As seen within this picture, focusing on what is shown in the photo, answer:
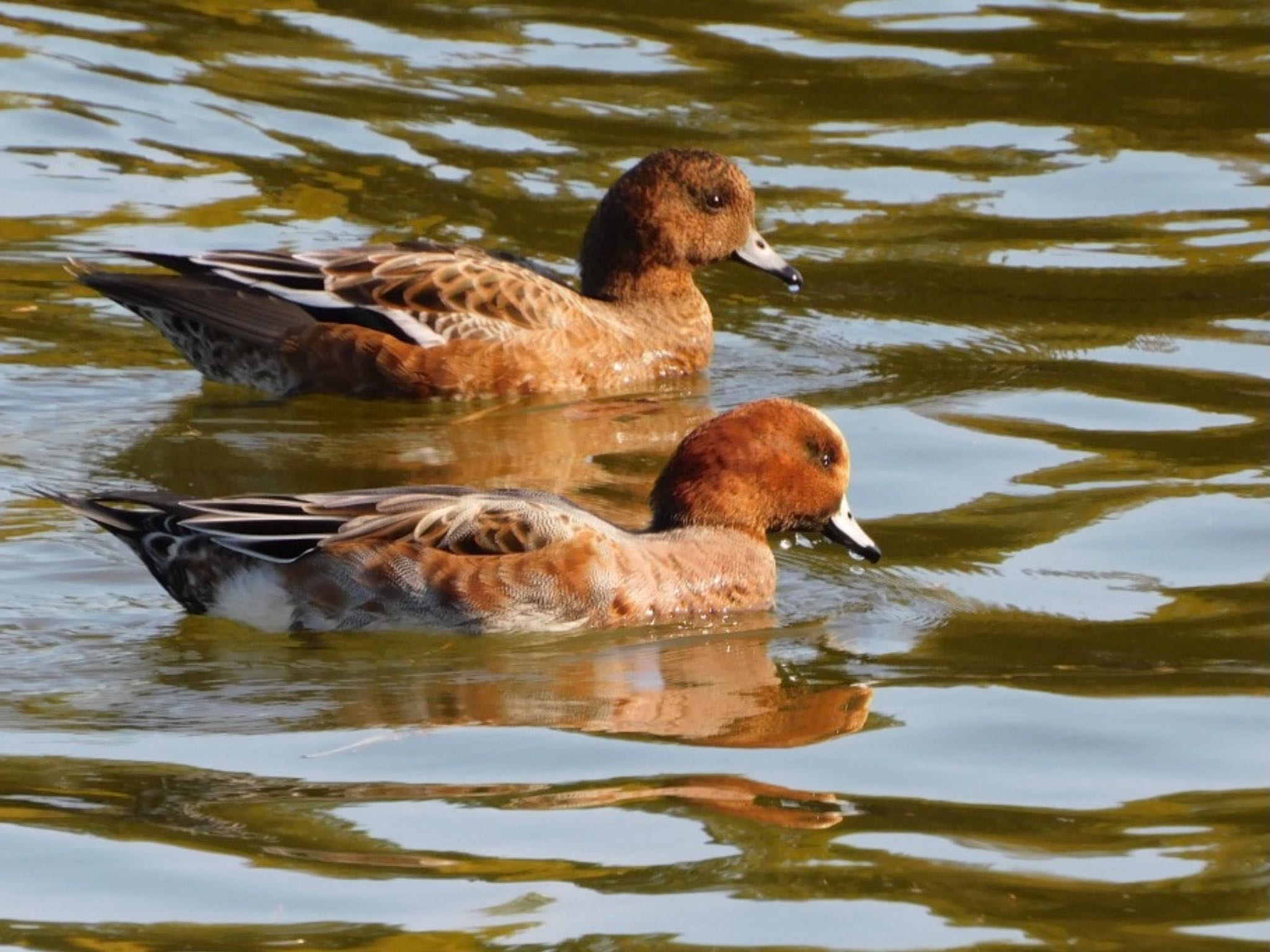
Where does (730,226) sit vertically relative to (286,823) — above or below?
above

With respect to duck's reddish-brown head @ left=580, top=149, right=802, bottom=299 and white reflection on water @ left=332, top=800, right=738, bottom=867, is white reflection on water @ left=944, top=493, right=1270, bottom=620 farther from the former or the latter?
duck's reddish-brown head @ left=580, top=149, right=802, bottom=299

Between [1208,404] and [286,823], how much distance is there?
526cm

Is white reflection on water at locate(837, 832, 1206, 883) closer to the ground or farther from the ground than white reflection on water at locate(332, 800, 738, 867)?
farther from the ground

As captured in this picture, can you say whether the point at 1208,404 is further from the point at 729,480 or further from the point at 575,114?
the point at 575,114

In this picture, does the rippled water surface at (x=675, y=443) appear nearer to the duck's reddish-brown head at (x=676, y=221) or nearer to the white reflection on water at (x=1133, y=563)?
the white reflection on water at (x=1133, y=563)

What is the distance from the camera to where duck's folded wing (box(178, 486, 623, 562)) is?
734cm

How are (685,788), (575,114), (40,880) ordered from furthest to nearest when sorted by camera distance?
(575,114), (685,788), (40,880)

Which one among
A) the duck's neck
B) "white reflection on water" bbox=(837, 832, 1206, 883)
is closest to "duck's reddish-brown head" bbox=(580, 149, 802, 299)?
the duck's neck

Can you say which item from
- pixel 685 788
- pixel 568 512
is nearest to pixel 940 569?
pixel 568 512

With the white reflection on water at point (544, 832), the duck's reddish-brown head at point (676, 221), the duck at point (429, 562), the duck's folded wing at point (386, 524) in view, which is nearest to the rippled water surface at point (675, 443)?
the white reflection on water at point (544, 832)

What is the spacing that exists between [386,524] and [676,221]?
165 inches

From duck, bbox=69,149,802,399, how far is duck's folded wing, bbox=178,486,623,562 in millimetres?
2864

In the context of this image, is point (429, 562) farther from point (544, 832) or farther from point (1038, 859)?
point (1038, 859)

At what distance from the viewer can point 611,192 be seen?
1134 cm
